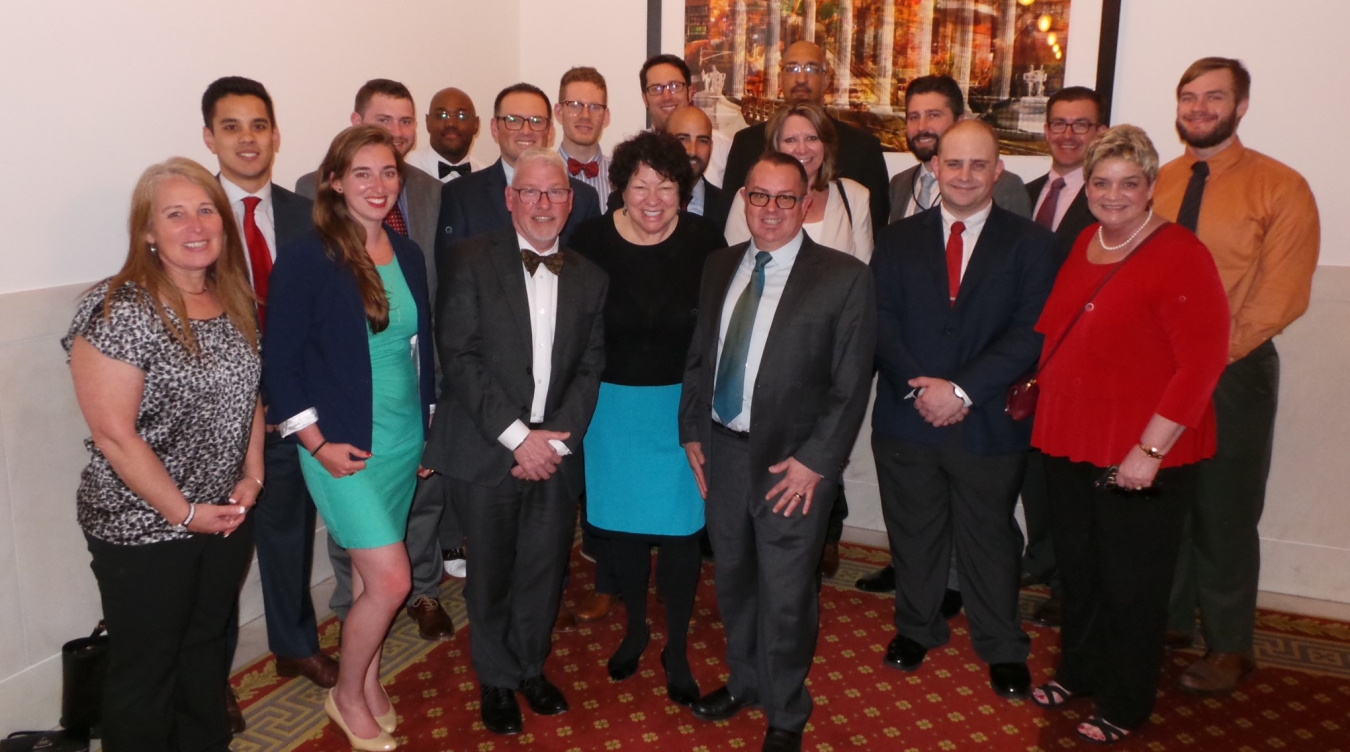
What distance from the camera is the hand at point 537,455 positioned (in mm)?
3221

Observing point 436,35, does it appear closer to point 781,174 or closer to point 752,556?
point 781,174

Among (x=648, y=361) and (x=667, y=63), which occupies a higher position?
(x=667, y=63)

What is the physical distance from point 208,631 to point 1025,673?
8.89 ft

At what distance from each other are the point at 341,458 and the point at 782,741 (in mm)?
1605

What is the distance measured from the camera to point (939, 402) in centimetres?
346

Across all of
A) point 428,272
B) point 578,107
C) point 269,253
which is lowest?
point 428,272

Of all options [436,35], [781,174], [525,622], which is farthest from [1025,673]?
[436,35]

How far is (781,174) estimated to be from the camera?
309 cm

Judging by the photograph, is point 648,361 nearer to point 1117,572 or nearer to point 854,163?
point 1117,572

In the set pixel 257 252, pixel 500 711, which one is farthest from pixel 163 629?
pixel 257 252

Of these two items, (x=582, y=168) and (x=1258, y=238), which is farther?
(x=582, y=168)

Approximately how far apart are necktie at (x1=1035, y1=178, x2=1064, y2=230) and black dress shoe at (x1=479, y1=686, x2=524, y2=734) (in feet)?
8.96

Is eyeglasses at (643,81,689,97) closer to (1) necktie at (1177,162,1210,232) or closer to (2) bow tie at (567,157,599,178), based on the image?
(2) bow tie at (567,157,599,178)

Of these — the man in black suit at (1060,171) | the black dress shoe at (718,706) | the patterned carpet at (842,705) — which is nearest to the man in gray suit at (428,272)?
the patterned carpet at (842,705)
